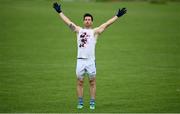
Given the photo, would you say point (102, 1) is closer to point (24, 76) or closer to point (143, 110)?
point (24, 76)

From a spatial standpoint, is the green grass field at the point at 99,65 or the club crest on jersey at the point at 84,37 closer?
the club crest on jersey at the point at 84,37

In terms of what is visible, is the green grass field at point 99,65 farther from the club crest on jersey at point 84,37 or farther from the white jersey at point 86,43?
the club crest on jersey at point 84,37

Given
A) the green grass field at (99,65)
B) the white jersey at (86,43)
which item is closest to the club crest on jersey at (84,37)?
the white jersey at (86,43)

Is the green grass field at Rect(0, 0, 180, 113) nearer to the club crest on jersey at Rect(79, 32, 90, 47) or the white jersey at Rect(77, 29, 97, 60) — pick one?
the white jersey at Rect(77, 29, 97, 60)

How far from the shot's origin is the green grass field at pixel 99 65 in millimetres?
13631

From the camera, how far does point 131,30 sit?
32938 mm

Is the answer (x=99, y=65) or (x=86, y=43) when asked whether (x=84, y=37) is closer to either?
(x=86, y=43)

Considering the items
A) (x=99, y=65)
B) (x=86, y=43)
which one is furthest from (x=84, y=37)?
(x=99, y=65)

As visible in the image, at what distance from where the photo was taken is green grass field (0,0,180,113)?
13631 mm

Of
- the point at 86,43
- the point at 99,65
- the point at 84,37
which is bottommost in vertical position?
the point at 86,43

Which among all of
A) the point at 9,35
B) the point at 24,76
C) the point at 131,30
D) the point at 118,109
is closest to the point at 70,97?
the point at 118,109

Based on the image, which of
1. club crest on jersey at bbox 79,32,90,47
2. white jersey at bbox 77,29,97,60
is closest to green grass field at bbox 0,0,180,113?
white jersey at bbox 77,29,97,60

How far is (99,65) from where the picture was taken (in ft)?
66.6

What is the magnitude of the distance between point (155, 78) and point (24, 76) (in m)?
3.54
